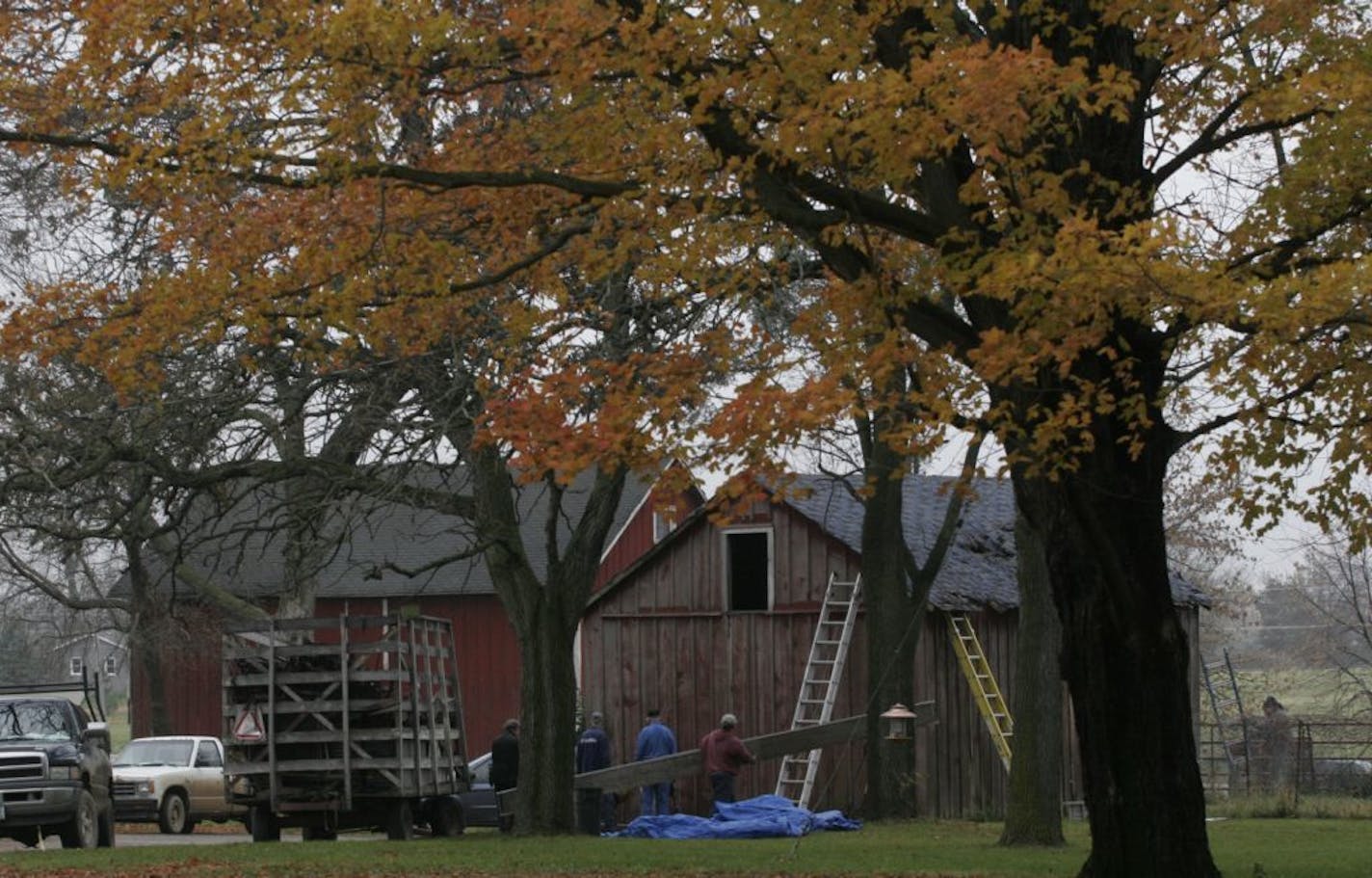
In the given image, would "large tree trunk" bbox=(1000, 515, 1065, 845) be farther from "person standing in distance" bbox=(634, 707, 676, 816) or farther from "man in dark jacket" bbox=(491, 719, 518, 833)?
"man in dark jacket" bbox=(491, 719, 518, 833)

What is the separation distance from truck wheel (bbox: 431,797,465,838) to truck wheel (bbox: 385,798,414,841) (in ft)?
3.59

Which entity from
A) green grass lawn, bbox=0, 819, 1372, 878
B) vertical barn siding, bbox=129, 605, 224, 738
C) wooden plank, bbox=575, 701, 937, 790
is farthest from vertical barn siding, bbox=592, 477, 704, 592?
green grass lawn, bbox=0, 819, 1372, 878

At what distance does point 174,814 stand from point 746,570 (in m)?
10.9

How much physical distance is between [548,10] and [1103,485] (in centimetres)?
496

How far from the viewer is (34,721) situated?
2636 cm

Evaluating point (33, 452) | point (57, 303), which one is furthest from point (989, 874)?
point (33, 452)

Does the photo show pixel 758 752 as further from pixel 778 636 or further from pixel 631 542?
pixel 631 542

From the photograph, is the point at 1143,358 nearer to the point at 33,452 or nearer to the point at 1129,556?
the point at 1129,556

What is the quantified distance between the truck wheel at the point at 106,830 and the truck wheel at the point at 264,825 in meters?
2.60

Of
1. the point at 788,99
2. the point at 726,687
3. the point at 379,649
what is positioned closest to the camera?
the point at 788,99

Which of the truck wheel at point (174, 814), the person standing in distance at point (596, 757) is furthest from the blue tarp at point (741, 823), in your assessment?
the truck wheel at point (174, 814)

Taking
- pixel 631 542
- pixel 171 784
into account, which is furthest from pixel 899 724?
pixel 631 542

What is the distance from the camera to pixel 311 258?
585 inches

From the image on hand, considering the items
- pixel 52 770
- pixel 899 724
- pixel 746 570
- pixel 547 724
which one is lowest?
pixel 52 770
